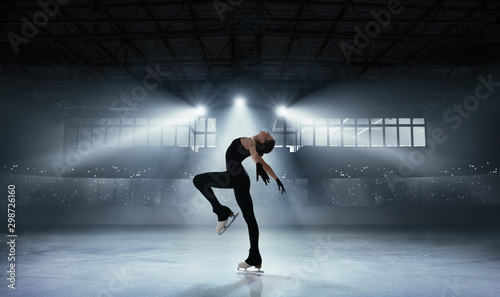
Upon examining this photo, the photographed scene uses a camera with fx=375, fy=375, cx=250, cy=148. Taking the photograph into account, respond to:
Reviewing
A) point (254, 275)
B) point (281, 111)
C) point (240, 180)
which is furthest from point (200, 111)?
point (254, 275)

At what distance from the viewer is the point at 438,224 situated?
53.6ft

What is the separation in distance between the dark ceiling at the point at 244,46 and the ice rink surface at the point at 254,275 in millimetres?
6856

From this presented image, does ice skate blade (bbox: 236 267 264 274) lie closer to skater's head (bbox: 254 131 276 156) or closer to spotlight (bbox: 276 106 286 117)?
skater's head (bbox: 254 131 276 156)

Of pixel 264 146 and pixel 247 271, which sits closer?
pixel 264 146

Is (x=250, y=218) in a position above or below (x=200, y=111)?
below

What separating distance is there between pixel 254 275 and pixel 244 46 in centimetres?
1261

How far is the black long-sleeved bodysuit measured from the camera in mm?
4906

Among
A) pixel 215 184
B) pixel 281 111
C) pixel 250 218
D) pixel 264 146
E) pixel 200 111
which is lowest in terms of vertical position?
pixel 250 218

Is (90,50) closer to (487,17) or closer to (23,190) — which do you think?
(23,190)

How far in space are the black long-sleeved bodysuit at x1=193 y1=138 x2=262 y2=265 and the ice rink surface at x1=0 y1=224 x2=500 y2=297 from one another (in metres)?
0.50

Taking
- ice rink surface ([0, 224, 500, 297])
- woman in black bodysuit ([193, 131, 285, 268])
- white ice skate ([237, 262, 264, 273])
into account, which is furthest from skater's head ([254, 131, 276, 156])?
ice rink surface ([0, 224, 500, 297])

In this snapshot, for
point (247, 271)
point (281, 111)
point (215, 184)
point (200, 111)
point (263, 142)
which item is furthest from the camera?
point (200, 111)

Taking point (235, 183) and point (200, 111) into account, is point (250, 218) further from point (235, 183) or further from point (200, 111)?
point (200, 111)

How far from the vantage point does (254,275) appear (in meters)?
4.92
